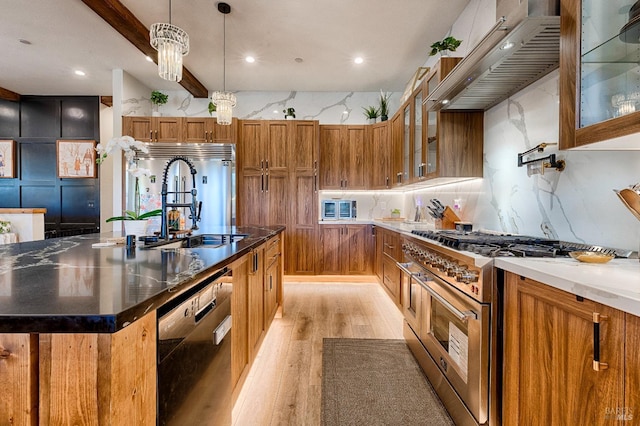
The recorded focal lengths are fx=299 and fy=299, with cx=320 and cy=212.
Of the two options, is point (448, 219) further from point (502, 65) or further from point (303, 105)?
point (303, 105)

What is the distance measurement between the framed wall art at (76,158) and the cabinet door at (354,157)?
14.9 ft

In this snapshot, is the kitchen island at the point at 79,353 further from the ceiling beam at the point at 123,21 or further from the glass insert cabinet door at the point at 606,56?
the ceiling beam at the point at 123,21

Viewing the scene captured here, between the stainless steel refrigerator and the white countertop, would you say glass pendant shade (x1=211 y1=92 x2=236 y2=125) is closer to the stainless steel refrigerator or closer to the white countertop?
the stainless steel refrigerator

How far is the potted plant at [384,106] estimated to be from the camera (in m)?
4.62

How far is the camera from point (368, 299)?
3.70 m

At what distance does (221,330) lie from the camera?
1180 mm

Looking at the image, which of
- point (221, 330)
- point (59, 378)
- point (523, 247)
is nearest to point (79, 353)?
point (59, 378)

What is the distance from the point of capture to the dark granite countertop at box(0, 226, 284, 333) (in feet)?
1.78

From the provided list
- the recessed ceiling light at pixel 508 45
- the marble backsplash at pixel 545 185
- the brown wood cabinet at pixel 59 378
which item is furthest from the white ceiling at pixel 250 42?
the brown wood cabinet at pixel 59 378

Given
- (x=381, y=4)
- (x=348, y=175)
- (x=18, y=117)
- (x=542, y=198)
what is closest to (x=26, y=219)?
(x=18, y=117)

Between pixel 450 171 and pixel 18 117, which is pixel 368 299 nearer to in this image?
pixel 450 171

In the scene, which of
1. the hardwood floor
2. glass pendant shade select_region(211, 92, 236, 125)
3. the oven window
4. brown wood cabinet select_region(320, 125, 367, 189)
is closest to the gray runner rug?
the hardwood floor

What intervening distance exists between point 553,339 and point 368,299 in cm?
279

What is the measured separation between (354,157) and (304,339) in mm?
2975
